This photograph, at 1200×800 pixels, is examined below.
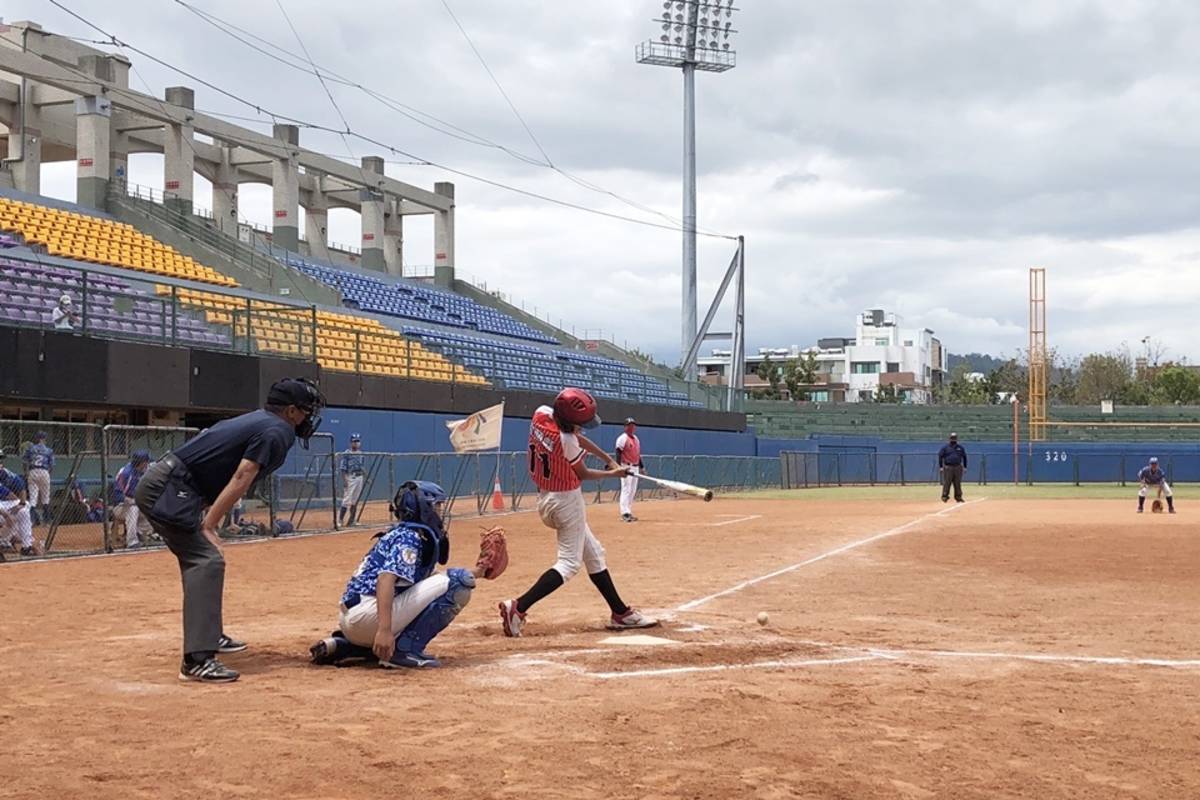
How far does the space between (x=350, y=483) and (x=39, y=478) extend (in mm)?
7425

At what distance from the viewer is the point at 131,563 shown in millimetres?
16969

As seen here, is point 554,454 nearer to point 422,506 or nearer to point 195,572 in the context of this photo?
point 422,506

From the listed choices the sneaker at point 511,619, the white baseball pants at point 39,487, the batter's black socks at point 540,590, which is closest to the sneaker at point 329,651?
the sneaker at point 511,619

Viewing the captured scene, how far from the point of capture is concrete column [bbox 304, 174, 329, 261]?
2137 inches

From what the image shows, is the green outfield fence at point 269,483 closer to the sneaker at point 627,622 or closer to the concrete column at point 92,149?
the sneaker at point 627,622

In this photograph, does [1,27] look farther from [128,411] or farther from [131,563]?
[131,563]

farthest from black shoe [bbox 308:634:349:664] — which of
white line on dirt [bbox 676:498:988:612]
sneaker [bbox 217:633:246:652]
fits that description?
white line on dirt [bbox 676:498:988:612]

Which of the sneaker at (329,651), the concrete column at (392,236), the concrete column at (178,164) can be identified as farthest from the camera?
the concrete column at (392,236)

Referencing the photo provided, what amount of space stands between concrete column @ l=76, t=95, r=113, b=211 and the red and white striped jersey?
34.6 metres

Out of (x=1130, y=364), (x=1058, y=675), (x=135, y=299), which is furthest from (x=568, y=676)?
(x=1130, y=364)

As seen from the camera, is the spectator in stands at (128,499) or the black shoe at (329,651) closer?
the black shoe at (329,651)

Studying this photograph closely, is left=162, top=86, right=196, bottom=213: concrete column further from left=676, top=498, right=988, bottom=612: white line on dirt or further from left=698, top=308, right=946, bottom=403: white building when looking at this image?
left=698, top=308, right=946, bottom=403: white building

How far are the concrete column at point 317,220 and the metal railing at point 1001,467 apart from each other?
24.7 m

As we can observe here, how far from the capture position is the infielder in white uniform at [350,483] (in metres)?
24.5
